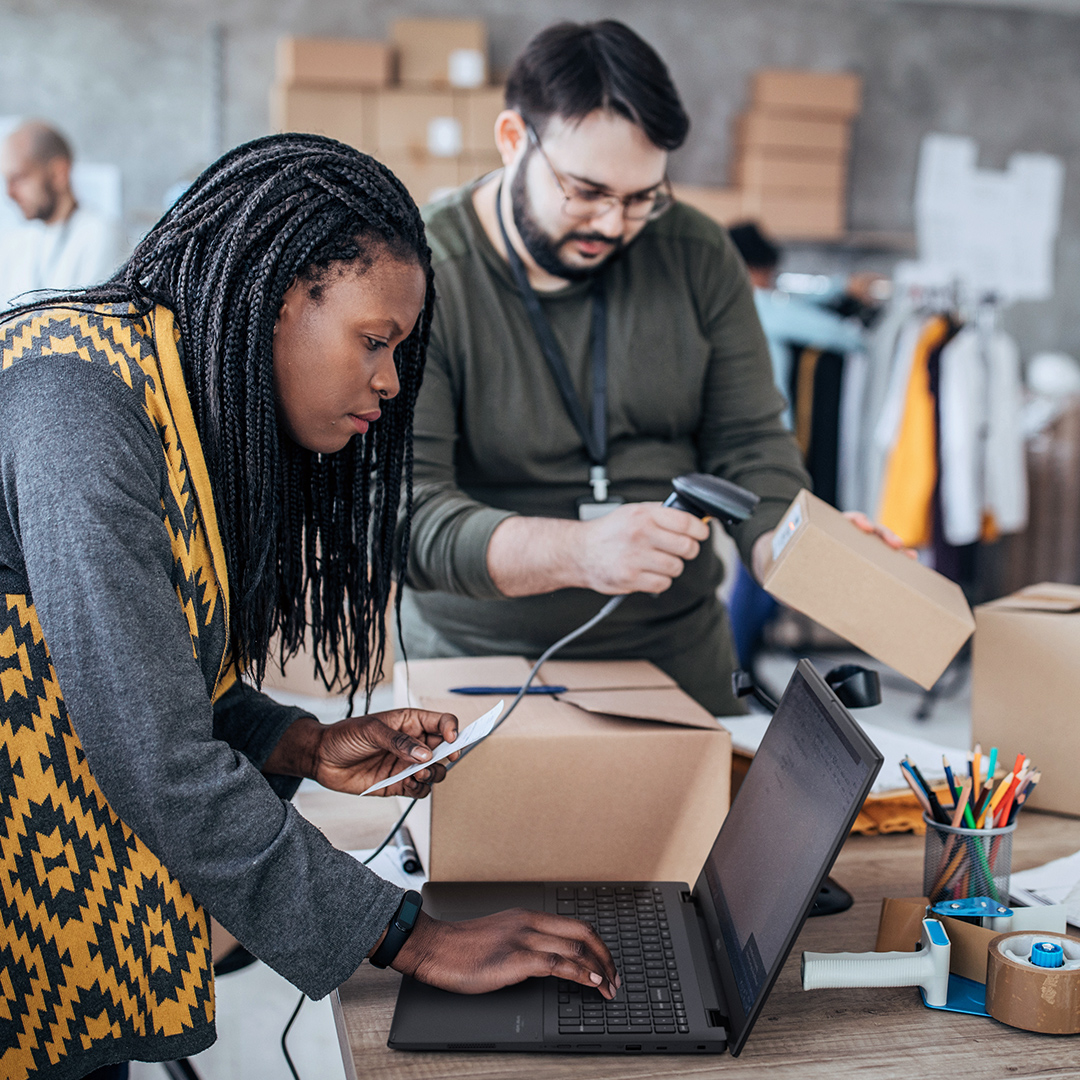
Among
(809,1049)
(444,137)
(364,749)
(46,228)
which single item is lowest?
Result: (809,1049)

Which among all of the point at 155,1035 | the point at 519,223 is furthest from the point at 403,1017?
the point at 519,223

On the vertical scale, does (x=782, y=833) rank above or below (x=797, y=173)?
below

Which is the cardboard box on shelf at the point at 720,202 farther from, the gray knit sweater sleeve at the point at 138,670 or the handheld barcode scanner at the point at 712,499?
the gray knit sweater sleeve at the point at 138,670

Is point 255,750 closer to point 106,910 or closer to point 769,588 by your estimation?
point 106,910

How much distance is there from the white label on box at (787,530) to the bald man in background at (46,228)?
2.67 m

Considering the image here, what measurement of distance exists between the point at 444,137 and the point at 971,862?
3.75 meters

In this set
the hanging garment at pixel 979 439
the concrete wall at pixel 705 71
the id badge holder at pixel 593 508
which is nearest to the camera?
the id badge holder at pixel 593 508

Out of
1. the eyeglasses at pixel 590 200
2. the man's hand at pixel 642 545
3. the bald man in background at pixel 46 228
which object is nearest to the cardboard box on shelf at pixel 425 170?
the bald man in background at pixel 46 228

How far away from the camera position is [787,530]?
3.56 ft

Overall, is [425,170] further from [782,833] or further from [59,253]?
[782,833]

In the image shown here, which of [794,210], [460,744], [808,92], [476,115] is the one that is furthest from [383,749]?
[808,92]

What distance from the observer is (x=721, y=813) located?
1.02m

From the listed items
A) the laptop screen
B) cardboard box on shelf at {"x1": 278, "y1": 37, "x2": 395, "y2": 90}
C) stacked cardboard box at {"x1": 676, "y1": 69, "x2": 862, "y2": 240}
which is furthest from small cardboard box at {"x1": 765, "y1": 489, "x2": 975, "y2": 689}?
stacked cardboard box at {"x1": 676, "y1": 69, "x2": 862, "y2": 240}

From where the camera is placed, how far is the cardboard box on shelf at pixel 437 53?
4.22 meters
